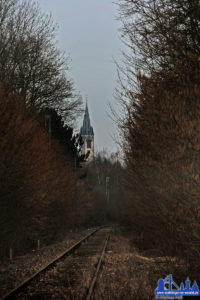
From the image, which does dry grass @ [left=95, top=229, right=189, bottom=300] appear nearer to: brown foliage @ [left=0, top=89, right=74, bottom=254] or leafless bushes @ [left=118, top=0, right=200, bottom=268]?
leafless bushes @ [left=118, top=0, right=200, bottom=268]

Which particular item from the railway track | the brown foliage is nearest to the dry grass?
the railway track

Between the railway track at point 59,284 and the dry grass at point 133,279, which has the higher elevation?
the dry grass at point 133,279

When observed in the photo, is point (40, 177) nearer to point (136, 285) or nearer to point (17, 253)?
point (17, 253)

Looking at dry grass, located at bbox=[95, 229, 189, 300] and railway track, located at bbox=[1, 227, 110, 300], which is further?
railway track, located at bbox=[1, 227, 110, 300]

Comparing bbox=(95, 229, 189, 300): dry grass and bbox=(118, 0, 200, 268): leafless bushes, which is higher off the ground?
bbox=(118, 0, 200, 268): leafless bushes

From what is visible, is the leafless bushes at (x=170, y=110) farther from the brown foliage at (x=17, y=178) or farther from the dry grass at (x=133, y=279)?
the brown foliage at (x=17, y=178)

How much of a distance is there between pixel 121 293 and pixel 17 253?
15.6m

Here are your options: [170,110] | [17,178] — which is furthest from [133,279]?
[17,178]

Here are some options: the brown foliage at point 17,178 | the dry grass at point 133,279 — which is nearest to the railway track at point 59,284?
the dry grass at point 133,279

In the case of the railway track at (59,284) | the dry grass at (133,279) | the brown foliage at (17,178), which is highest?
the brown foliage at (17,178)

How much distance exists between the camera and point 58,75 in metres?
35.0

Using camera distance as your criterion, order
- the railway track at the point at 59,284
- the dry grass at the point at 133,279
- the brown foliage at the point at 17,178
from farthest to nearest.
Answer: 1. the brown foliage at the point at 17,178
2. the railway track at the point at 59,284
3. the dry grass at the point at 133,279

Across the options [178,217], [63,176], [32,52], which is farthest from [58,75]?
[178,217]

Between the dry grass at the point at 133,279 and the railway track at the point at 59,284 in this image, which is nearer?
the dry grass at the point at 133,279
